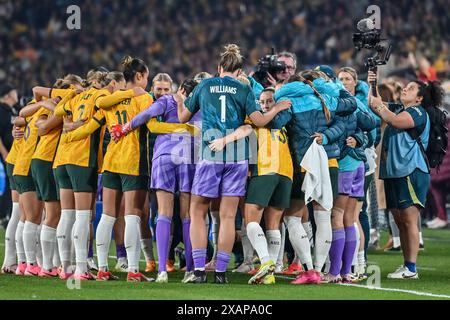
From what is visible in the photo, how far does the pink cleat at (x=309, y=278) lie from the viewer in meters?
10.3

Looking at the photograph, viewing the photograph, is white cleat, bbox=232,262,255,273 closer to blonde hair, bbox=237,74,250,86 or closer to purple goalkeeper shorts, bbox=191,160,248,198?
purple goalkeeper shorts, bbox=191,160,248,198

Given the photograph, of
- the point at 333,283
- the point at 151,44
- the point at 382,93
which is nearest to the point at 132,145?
the point at 333,283

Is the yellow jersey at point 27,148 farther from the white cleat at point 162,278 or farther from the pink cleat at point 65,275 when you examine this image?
the white cleat at point 162,278

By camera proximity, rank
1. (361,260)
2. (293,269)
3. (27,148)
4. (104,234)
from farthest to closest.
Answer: (293,269), (27,148), (361,260), (104,234)

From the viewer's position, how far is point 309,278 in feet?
34.0

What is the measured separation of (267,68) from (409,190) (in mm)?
1853

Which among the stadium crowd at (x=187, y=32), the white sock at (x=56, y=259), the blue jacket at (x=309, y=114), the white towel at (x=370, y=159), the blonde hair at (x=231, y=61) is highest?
the stadium crowd at (x=187, y=32)

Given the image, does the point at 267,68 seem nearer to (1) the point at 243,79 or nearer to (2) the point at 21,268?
(1) the point at 243,79

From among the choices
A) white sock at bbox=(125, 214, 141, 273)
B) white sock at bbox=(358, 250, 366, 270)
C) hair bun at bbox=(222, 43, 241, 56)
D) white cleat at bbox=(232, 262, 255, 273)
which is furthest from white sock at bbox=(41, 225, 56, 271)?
white sock at bbox=(358, 250, 366, 270)

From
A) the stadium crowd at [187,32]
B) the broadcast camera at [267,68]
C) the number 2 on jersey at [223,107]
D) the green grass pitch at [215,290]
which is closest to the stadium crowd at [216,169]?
the number 2 on jersey at [223,107]

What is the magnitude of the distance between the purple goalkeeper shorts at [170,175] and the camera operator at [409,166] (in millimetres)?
2126

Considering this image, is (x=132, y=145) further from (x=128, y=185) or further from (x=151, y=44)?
(x=151, y=44)

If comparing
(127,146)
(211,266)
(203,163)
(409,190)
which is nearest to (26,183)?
(127,146)

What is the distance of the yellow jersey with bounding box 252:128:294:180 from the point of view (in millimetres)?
10188
